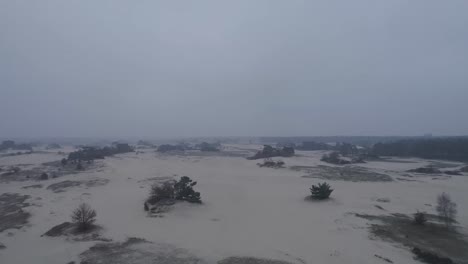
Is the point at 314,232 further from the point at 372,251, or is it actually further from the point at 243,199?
the point at 243,199

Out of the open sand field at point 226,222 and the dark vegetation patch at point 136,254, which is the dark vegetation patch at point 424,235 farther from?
the dark vegetation patch at point 136,254

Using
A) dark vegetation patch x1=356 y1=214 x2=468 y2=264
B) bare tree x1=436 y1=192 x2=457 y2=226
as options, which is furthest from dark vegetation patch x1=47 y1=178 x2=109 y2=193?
bare tree x1=436 y1=192 x2=457 y2=226

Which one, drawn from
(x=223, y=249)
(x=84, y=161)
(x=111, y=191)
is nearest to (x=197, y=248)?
(x=223, y=249)

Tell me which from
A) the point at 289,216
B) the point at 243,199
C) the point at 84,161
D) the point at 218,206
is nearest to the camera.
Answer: the point at 289,216

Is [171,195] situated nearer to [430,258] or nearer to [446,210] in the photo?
[430,258]

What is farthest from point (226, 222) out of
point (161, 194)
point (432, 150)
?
point (432, 150)

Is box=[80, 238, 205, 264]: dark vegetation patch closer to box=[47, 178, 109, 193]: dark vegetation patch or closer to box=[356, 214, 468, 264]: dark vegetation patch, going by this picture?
box=[356, 214, 468, 264]: dark vegetation patch
